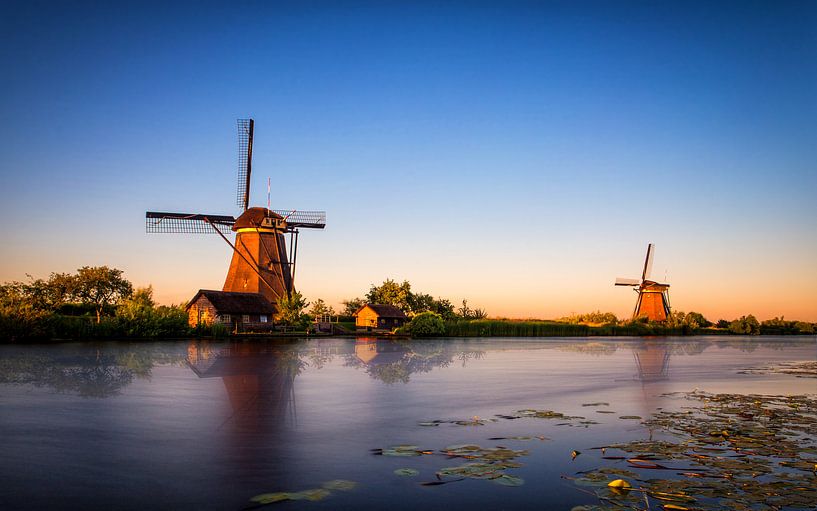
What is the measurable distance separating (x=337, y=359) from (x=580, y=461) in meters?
16.9

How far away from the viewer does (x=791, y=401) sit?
11375 millimetres

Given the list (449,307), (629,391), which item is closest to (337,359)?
(629,391)

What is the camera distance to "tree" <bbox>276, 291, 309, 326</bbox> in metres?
44.3

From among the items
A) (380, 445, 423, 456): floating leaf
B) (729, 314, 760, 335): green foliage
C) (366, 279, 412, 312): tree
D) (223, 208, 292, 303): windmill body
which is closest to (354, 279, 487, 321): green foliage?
(366, 279, 412, 312): tree

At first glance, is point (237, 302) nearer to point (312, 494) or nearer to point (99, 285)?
point (99, 285)

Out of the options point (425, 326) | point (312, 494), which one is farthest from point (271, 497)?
point (425, 326)

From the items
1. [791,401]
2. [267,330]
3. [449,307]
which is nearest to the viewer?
[791,401]

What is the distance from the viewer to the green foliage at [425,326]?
50.1 m

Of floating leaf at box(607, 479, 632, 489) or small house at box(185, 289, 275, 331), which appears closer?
floating leaf at box(607, 479, 632, 489)

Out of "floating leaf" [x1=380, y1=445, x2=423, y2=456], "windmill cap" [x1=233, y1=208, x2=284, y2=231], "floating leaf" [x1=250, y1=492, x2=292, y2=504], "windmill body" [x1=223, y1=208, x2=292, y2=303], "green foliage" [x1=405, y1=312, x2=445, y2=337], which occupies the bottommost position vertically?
"floating leaf" [x1=250, y1=492, x2=292, y2=504]

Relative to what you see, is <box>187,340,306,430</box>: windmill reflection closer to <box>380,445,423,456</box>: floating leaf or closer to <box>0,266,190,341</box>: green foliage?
<box>380,445,423,456</box>: floating leaf

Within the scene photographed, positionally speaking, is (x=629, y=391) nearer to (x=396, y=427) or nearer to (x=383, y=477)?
(x=396, y=427)

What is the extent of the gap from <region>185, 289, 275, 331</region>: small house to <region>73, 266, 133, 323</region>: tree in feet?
65.2

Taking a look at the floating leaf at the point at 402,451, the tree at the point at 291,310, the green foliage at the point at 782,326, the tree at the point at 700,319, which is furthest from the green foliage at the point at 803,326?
the floating leaf at the point at 402,451
